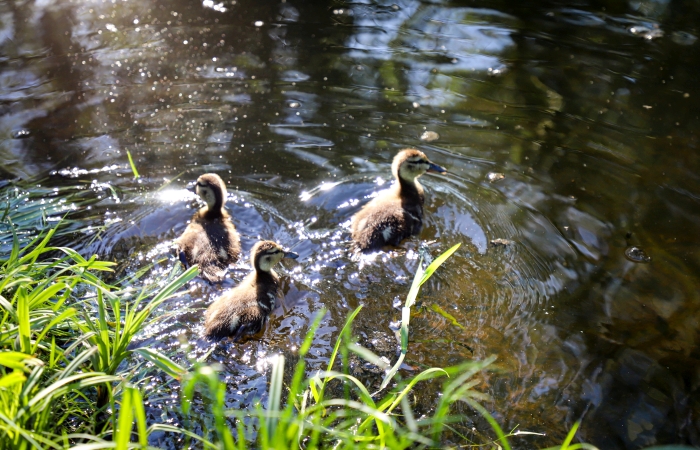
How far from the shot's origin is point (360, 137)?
17.4ft

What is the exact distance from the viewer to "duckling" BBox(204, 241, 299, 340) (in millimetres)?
3482

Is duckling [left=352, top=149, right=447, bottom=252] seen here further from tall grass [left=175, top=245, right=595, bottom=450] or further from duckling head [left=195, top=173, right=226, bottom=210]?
tall grass [left=175, top=245, right=595, bottom=450]

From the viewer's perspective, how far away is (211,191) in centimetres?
443

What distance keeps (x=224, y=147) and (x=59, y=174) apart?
129cm

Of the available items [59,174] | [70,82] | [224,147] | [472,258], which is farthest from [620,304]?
[70,82]

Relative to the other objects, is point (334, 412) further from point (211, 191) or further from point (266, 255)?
point (211, 191)

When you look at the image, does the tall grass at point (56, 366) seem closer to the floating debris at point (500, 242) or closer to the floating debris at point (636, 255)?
the floating debris at point (500, 242)

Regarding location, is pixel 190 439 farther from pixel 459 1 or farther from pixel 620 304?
pixel 459 1

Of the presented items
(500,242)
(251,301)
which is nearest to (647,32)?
(500,242)

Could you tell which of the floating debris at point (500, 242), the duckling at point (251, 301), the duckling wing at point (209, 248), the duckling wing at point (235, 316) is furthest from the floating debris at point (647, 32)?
the duckling wing at point (235, 316)

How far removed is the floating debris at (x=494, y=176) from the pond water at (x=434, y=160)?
0.01 m

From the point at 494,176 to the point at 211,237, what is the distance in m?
2.16

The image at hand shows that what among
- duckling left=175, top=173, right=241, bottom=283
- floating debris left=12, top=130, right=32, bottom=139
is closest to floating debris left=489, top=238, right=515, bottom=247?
duckling left=175, top=173, right=241, bottom=283

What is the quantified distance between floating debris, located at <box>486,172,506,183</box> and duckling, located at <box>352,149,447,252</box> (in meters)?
0.34
